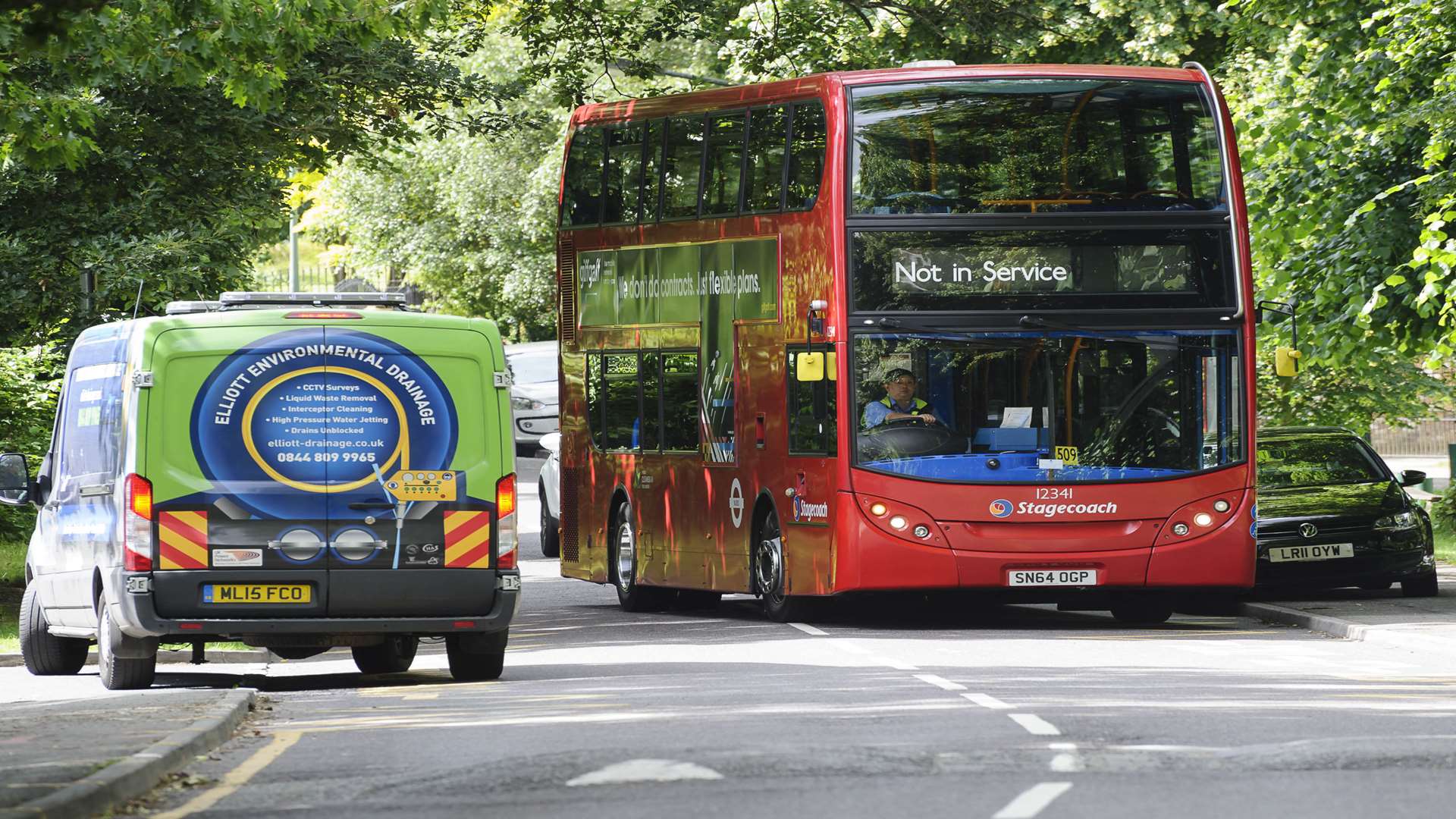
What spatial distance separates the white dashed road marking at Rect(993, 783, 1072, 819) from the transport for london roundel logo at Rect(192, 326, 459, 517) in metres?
5.91

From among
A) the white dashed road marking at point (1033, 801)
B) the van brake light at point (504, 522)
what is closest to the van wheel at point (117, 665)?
the van brake light at point (504, 522)

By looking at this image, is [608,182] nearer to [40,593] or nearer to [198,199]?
[198,199]

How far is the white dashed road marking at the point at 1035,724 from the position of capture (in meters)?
11.3

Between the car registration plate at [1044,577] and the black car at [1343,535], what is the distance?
252 cm

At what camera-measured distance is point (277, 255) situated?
93938 millimetres

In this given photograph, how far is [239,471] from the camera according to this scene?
1434 cm

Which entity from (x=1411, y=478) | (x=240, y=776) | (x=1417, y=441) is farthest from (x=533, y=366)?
(x=240, y=776)

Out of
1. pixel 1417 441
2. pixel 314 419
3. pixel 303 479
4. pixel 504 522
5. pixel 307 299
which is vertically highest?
pixel 307 299

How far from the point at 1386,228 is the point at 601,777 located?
16551 millimetres

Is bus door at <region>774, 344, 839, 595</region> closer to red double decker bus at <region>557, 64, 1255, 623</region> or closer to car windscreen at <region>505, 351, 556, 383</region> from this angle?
red double decker bus at <region>557, 64, 1255, 623</region>

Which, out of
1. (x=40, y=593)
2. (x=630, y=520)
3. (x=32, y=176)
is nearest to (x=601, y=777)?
(x=40, y=593)

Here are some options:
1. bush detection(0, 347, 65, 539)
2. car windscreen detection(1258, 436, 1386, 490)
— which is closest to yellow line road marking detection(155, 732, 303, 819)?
car windscreen detection(1258, 436, 1386, 490)

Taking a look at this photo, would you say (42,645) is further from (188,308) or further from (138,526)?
(138,526)

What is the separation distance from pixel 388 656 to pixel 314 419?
273 centimetres
